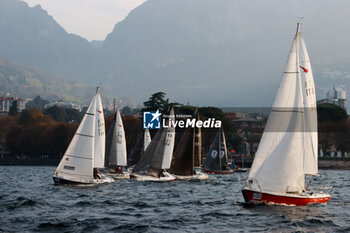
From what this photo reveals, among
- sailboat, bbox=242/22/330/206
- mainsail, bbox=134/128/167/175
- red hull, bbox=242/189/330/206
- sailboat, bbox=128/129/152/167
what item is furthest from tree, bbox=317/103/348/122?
red hull, bbox=242/189/330/206

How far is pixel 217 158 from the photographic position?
85375 mm

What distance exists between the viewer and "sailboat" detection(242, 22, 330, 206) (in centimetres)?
3119

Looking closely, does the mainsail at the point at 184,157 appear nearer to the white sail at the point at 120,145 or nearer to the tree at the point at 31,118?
the white sail at the point at 120,145

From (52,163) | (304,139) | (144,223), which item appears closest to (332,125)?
(52,163)

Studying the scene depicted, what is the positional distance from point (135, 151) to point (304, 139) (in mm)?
43191

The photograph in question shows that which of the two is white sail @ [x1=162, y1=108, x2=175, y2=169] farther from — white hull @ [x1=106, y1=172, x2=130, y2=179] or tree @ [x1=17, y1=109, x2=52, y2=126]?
tree @ [x1=17, y1=109, x2=52, y2=126]

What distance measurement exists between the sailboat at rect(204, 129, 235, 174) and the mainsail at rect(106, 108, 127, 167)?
21933 mm

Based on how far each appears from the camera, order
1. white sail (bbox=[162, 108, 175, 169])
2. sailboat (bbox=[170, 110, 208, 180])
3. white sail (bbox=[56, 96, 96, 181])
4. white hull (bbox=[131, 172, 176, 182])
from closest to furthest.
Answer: white sail (bbox=[56, 96, 96, 181]), white hull (bbox=[131, 172, 176, 182]), white sail (bbox=[162, 108, 175, 169]), sailboat (bbox=[170, 110, 208, 180])

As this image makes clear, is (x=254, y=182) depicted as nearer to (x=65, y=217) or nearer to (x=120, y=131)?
(x=65, y=217)

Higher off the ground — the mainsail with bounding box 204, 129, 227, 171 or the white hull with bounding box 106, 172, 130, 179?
the mainsail with bounding box 204, 129, 227, 171

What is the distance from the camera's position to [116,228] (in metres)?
25.2

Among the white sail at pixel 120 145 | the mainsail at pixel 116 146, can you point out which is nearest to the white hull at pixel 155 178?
the mainsail at pixel 116 146

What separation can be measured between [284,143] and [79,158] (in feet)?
66.3

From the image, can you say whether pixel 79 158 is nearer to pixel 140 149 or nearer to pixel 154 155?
pixel 154 155
